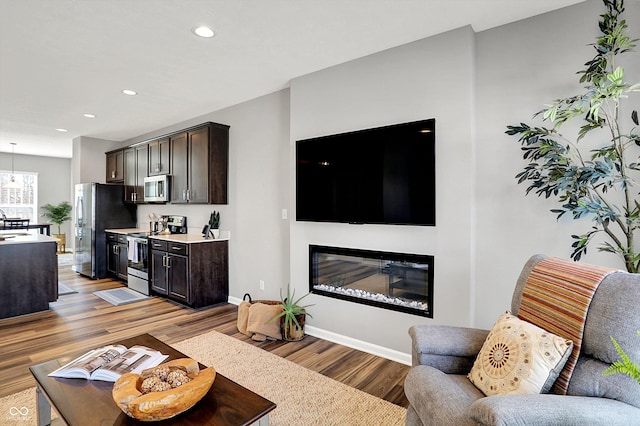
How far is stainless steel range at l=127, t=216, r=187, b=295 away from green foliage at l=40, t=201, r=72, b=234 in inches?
194

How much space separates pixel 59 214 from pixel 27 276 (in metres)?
5.55

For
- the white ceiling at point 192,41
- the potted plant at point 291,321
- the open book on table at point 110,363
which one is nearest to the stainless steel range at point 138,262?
the white ceiling at point 192,41

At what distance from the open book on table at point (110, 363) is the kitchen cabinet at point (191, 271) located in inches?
92.3

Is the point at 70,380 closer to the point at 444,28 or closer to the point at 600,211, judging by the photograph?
the point at 600,211

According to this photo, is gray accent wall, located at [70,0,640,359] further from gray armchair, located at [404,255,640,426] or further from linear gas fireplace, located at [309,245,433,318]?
gray armchair, located at [404,255,640,426]

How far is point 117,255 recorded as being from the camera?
18.4ft

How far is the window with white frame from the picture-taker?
8289 millimetres

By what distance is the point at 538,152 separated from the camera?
6.69ft

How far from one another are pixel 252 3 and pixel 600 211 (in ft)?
7.88

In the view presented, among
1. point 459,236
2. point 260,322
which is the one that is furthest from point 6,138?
point 459,236

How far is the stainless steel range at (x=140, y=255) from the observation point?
4789 mm

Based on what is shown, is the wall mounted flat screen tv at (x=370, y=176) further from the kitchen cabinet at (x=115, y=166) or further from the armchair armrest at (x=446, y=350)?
the kitchen cabinet at (x=115, y=166)

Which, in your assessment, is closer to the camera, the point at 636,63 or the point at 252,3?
the point at 636,63

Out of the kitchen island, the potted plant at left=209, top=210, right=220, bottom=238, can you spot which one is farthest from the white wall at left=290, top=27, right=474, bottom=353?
the kitchen island
